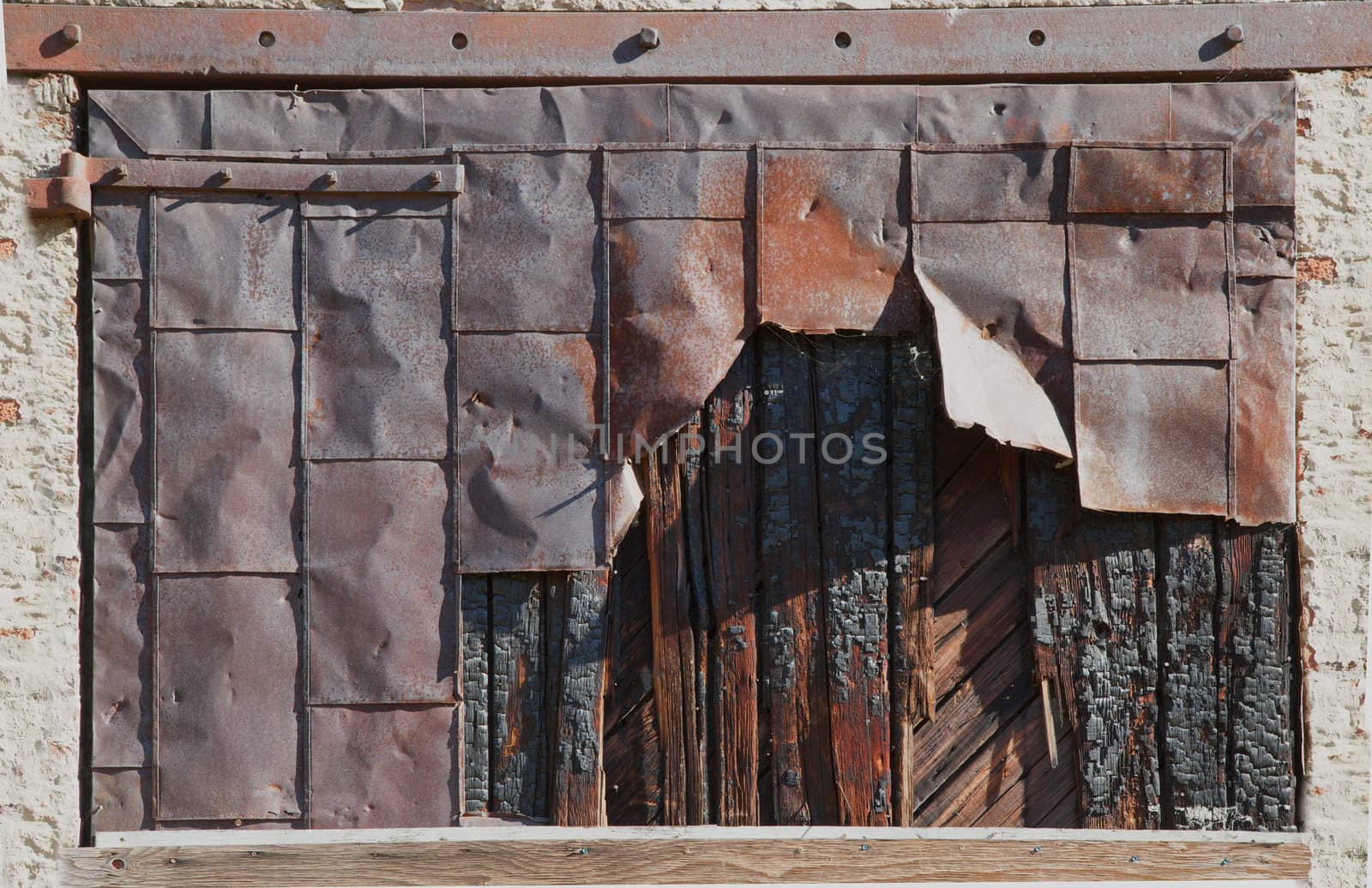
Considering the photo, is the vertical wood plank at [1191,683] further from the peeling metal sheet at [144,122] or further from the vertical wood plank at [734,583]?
the peeling metal sheet at [144,122]

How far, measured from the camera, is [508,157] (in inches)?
123

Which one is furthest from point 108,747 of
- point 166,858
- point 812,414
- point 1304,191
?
point 1304,191

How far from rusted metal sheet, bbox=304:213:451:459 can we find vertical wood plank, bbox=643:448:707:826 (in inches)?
26.1

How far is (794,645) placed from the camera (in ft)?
10.3

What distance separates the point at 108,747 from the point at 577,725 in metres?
1.35

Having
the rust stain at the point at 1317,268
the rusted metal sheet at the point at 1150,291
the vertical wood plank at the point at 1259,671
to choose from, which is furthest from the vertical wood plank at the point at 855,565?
the rust stain at the point at 1317,268

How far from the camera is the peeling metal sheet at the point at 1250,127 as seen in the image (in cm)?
311

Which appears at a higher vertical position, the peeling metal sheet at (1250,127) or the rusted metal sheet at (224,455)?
the peeling metal sheet at (1250,127)

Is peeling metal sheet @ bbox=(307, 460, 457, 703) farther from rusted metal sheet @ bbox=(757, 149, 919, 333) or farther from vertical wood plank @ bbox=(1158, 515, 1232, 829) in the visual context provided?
vertical wood plank @ bbox=(1158, 515, 1232, 829)

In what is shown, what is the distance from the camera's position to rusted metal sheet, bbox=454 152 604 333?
311 cm

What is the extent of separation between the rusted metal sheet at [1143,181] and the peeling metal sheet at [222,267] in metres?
2.34

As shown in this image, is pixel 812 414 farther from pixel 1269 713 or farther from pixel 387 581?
pixel 1269 713

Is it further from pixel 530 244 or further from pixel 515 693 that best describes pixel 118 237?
pixel 515 693

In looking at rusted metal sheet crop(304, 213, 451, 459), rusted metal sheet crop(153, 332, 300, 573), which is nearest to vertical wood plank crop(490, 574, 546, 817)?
rusted metal sheet crop(304, 213, 451, 459)
